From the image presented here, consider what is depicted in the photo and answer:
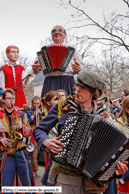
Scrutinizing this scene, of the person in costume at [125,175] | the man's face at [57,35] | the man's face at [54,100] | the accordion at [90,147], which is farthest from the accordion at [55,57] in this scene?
the accordion at [90,147]

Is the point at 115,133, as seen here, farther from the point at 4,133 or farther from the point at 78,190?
the point at 4,133

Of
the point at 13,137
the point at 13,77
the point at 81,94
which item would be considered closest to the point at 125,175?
the point at 81,94

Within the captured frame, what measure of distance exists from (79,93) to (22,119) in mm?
2071

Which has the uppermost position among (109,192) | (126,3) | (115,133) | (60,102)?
(126,3)

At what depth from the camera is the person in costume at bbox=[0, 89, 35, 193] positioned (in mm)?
3457

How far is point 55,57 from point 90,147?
2.62 m

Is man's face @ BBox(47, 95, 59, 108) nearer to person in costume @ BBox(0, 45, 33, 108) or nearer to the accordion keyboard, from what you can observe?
person in costume @ BBox(0, 45, 33, 108)

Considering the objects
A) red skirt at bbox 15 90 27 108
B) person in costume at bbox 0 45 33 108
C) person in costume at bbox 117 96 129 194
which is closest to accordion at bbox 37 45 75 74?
person in costume at bbox 0 45 33 108

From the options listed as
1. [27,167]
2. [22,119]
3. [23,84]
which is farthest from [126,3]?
[27,167]

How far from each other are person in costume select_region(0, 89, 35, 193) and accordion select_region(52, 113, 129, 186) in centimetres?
192

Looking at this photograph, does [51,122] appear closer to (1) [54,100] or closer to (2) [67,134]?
(2) [67,134]

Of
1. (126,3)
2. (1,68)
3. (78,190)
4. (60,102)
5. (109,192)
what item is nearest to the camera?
(78,190)

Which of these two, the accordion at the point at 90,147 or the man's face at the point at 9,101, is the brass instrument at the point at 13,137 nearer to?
the man's face at the point at 9,101

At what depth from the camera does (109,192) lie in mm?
3154
